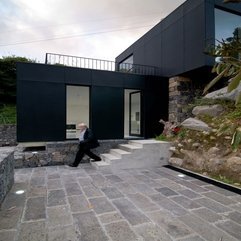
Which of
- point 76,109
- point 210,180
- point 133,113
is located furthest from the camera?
point 76,109

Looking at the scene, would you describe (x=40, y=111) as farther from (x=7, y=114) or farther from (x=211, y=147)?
(x=7, y=114)

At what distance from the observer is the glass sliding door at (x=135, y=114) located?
30.1 feet

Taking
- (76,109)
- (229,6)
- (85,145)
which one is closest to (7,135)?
(76,109)

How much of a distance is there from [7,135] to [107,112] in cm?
680

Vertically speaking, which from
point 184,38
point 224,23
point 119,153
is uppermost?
point 224,23

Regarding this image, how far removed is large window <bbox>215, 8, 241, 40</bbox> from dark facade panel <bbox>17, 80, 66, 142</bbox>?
549cm

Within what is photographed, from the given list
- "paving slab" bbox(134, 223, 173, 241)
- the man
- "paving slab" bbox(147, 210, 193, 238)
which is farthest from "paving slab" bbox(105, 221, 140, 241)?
the man

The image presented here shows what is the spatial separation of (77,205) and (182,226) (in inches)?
67.0

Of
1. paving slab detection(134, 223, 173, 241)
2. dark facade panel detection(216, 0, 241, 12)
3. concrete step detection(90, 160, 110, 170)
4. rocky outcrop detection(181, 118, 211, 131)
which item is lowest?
paving slab detection(134, 223, 173, 241)

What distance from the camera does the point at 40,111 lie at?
22.8 ft

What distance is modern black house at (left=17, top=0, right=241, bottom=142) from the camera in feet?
22.7

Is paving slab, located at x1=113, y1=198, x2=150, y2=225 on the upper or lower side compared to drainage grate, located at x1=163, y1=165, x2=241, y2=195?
lower

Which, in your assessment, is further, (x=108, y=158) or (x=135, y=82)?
(x=135, y=82)

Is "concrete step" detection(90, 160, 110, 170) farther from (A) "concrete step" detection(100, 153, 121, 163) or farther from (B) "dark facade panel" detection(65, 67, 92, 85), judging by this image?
(B) "dark facade panel" detection(65, 67, 92, 85)
